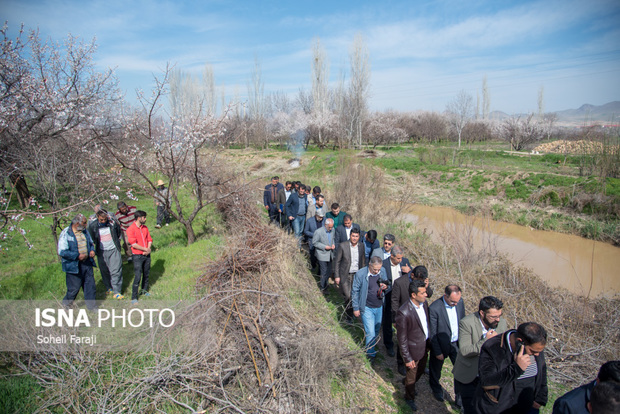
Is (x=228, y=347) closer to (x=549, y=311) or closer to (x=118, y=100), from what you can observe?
(x=549, y=311)

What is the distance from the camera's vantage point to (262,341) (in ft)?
13.7

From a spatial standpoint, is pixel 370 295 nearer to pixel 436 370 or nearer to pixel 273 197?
pixel 436 370

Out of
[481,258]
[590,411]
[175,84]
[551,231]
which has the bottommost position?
[551,231]

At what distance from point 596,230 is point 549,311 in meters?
9.20

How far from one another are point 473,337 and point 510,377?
746mm

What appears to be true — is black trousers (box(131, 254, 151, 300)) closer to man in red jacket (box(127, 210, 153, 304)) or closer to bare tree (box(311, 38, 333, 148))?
man in red jacket (box(127, 210, 153, 304))

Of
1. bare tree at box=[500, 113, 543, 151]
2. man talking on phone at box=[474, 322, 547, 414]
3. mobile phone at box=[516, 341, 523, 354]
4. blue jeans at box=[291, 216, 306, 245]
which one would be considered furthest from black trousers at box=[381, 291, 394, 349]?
bare tree at box=[500, 113, 543, 151]

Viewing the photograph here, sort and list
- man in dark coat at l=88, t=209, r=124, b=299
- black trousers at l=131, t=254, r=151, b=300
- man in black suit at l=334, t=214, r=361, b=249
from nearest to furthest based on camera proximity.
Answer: black trousers at l=131, t=254, r=151, b=300, man in dark coat at l=88, t=209, r=124, b=299, man in black suit at l=334, t=214, r=361, b=249

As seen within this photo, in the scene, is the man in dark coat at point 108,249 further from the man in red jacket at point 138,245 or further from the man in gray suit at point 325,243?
the man in gray suit at point 325,243

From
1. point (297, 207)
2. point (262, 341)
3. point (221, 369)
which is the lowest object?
point (221, 369)

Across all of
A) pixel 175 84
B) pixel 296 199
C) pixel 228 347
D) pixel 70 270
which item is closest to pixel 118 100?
pixel 296 199

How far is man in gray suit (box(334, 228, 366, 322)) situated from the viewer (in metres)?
5.80

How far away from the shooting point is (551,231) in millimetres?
14211

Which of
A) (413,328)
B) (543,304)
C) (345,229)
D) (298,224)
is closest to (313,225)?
(345,229)
